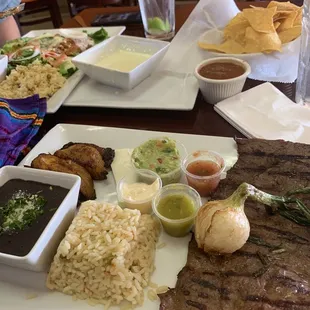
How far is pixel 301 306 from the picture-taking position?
3.85 feet

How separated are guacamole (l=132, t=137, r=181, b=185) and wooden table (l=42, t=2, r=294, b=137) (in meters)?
0.23

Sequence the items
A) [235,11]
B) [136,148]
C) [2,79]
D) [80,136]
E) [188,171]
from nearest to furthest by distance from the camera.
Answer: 1. [188,171]
2. [136,148]
3. [80,136]
4. [2,79]
5. [235,11]

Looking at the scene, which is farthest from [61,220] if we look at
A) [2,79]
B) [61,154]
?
[2,79]

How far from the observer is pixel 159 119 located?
2.12m

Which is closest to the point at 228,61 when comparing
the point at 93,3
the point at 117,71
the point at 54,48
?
the point at 117,71

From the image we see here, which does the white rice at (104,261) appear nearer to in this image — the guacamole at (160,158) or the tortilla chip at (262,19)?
the guacamole at (160,158)

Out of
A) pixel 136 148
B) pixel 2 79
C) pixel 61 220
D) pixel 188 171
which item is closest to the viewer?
pixel 61 220

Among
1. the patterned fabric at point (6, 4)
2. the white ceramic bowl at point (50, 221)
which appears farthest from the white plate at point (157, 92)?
the patterned fabric at point (6, 4)

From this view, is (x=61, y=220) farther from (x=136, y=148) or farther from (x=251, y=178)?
(x=251, y=178)

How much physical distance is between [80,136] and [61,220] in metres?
0.66

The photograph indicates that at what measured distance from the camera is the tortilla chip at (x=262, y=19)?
7.65 feet

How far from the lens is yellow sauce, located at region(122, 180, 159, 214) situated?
1604 mm

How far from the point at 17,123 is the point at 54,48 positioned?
35.0 inches

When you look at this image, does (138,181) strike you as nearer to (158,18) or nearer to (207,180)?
(207,180)
